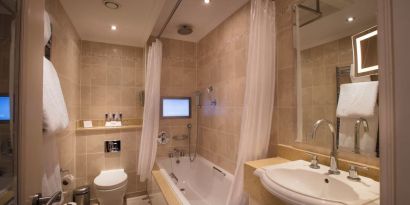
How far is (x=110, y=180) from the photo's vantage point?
2416 millimetres

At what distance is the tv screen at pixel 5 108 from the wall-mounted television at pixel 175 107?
2387mm

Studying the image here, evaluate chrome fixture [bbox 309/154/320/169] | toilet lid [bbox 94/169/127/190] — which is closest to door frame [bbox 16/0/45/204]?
chrome fixture [bbox 309/154/320/169]

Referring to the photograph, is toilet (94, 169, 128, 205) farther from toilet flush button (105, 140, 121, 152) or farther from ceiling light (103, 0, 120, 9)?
ceiling light (103, 0, 120, 9)

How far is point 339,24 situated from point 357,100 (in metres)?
0.53

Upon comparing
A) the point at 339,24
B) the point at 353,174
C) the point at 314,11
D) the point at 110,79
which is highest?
the point at 314,11

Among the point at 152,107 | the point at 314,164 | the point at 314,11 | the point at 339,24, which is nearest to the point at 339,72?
the point at 339,24

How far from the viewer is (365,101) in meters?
1.16

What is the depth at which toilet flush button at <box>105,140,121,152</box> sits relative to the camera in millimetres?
2725

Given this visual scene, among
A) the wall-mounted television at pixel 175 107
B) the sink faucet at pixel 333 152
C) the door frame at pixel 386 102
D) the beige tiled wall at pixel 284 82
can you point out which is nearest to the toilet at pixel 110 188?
the wall-mounted television at pixel 175 107

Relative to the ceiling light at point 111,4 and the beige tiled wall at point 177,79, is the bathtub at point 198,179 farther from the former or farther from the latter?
the ceiling light at point 111,4

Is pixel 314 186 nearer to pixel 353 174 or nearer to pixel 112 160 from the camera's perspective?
pixel 353 174

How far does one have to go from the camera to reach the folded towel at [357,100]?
1123 millimetres

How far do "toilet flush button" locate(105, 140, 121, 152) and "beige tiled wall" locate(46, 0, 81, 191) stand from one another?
40 cm

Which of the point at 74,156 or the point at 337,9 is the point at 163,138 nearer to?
the point at 74,156
